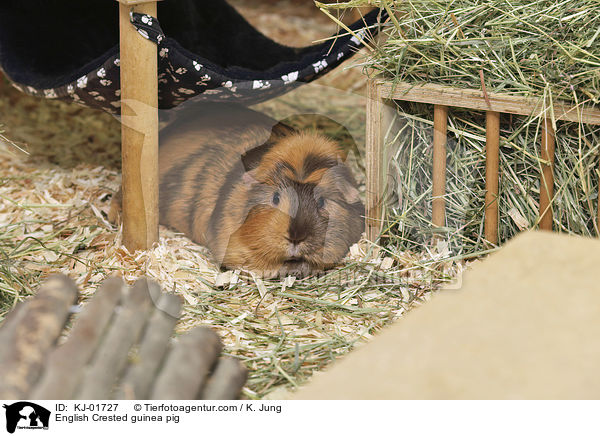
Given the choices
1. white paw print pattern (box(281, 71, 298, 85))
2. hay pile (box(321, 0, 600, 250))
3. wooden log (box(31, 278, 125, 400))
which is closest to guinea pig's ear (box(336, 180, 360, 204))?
hay pile (box(321, 0, 600, 250))

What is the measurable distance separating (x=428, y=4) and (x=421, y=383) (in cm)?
198

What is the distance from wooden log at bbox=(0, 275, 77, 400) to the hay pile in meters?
1.63

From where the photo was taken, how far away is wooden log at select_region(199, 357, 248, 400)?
2.05m

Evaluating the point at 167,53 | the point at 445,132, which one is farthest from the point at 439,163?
the point at 167,53

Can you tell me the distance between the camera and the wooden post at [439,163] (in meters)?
3.04

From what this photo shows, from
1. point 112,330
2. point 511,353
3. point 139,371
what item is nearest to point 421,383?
point 511,353

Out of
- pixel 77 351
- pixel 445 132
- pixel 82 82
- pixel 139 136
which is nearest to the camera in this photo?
pixel 77 351

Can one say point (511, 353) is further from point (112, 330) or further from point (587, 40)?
point (587, 40)

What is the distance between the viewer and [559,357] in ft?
5.56

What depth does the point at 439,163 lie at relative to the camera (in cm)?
308

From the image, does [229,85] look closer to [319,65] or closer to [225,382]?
[319,65]

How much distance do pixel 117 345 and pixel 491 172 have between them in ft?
5.67

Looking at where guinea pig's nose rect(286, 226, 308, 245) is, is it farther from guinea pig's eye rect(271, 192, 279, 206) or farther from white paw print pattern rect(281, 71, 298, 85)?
white paw print pattern rect(281, 71, 298, 85)

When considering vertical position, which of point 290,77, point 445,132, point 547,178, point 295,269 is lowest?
point 295,269
